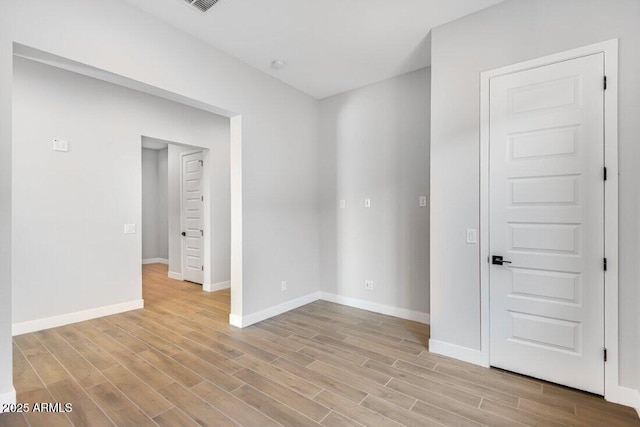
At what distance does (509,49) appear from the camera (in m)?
2.44

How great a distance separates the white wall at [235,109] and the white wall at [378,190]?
331mm

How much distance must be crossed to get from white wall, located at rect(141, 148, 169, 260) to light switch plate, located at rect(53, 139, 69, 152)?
4454 millimetres

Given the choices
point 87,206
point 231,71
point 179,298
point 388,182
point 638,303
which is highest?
point 231,71

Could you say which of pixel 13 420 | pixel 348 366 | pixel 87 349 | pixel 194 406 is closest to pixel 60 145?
pixel 87 349

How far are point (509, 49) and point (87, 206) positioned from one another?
16.0 ft

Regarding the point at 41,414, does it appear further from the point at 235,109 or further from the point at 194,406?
the point at 235,109

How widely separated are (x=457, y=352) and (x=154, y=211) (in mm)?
8121

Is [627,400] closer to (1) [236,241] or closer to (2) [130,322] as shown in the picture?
(1) [236,241]

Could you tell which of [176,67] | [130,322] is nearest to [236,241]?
[130,322]

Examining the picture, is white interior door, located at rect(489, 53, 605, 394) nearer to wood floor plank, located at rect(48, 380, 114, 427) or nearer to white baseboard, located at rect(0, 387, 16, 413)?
wood floor plank, located at rect(48, 380, 114, 427)

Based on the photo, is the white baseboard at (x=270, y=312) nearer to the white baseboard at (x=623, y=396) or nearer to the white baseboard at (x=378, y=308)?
the white baseboard at (x=378, y=308)

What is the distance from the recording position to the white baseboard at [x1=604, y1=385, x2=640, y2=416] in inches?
77.4

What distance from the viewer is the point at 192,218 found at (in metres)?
5.65

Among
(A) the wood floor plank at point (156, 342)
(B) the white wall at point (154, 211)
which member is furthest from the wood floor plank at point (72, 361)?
(B) the white wall at point (154, 211)
